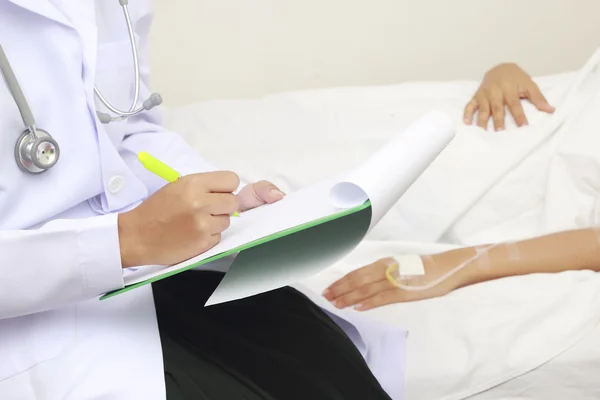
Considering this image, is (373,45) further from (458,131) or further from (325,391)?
(325,391)

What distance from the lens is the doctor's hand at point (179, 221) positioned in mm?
731

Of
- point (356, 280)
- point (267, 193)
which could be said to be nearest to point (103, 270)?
Result: point (267, 193)

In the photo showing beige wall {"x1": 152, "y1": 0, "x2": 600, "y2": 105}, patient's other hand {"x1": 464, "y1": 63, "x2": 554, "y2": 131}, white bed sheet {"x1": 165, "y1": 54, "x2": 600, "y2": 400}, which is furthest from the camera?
beige wall {"x1": 152, "y1": 0, "x2": 600, "y2": 105}

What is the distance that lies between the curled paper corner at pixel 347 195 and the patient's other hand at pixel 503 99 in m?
0.83

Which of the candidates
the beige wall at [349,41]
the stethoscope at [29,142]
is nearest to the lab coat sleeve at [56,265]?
the stethoscope at [29,142]

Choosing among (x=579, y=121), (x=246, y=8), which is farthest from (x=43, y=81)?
(x=246, y=8)

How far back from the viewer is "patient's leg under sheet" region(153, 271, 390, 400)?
80cm

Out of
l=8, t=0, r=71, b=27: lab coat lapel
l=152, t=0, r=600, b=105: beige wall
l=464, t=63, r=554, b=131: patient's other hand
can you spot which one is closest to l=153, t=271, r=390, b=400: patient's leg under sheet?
l=8, t=0, r=71, b=27: lab coat lapel

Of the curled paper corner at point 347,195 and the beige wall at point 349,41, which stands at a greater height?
the curled paper corner at point 347,195

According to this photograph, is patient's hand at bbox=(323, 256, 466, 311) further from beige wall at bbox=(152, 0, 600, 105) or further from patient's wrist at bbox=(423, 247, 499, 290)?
beige wall at bbox=(152, 0, 600, 105)

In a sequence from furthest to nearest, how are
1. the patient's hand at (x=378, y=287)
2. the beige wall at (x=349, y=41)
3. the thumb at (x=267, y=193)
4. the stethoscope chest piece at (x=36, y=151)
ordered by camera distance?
the beige wall at (x=349, y=41) → the patient's hand at (x=378, y=287) → the thumb at (x=267, y=193) → the stethoscope chest piece at (x=36, y=151)

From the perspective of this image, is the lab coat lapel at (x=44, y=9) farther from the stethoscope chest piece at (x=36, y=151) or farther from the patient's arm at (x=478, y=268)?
the patient's arm at (x=478, y=268)

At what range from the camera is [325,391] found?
84 centimetres

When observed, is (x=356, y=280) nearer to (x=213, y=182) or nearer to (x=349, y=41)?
(x=213, y=182)
